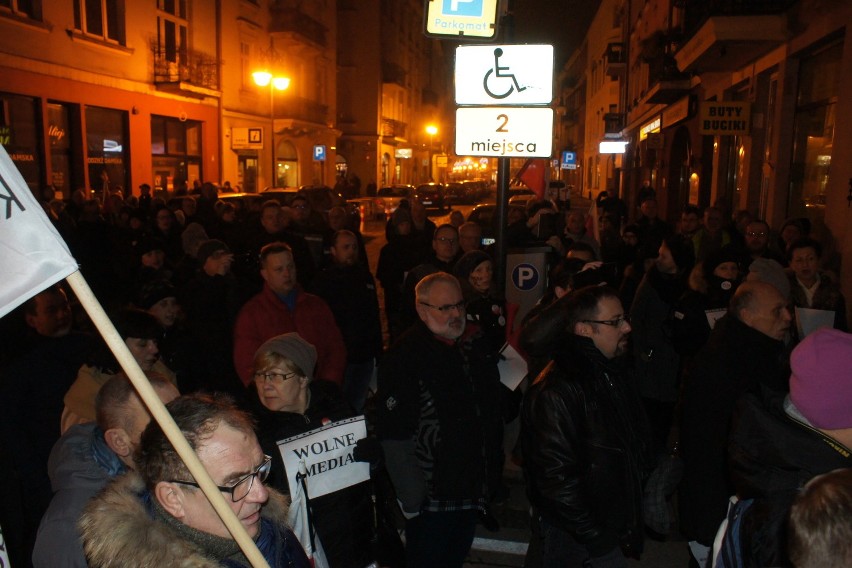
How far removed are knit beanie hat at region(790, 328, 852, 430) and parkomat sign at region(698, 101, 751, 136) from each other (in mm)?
12015

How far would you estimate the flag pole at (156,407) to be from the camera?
158cm

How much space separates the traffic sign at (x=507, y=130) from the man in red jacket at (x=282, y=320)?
2.11 meters

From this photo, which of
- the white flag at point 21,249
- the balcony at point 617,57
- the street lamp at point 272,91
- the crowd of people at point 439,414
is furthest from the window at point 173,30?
the white flag at point 21,249

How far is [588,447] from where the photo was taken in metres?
2.91

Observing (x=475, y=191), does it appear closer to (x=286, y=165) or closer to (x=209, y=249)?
(x=286, y=165)

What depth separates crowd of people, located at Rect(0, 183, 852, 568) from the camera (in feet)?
6.60

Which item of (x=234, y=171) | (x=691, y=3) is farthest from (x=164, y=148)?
(x=691, y=3)

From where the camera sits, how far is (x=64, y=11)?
18391 mm

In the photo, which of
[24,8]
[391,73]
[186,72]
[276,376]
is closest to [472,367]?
[276,376]

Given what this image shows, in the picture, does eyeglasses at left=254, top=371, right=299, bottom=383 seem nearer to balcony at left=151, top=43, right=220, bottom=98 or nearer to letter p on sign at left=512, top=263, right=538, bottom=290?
letter p on sign at left=512, top=263, right=538, bottom=290

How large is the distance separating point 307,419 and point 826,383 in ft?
7.25

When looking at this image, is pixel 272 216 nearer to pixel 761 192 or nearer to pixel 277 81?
pixel 761 192

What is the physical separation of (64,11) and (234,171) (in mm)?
10198

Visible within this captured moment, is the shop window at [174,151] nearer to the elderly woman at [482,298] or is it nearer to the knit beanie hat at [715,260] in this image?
the elderly woman at [482,298]
